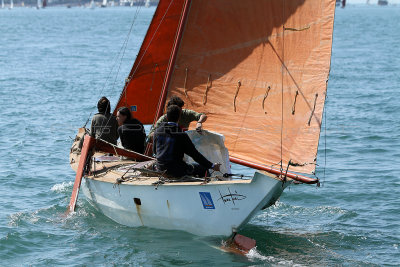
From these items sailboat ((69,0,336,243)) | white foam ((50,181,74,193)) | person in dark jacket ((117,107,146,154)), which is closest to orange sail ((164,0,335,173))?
sailboat ((69,0,336,243))

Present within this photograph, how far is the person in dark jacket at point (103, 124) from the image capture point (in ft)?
46.5

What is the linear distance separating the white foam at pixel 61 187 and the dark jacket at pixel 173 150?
4832mm

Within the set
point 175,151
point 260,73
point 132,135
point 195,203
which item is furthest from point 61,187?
point 260,73

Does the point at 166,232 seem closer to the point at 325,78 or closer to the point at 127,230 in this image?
the point at 127,230

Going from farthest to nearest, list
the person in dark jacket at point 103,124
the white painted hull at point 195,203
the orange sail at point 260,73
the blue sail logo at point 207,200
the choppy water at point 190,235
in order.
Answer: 1. the person in dark jacket at point 103,124
2. the orange sail at point 260,73
3. the choppy water at point 190,235
4. the blue sail logo at point 207,200
5. the white painted hull at point 195,203

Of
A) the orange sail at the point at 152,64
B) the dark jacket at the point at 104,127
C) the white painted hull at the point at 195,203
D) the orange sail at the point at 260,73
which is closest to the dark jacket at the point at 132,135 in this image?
the dark jacket at the point at 104,127

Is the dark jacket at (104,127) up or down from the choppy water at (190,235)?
up

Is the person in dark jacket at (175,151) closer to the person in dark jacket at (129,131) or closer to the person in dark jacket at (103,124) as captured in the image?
the person in dark jacket at (129,131)

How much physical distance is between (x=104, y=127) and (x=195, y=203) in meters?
3.43

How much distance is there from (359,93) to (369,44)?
84.9ft

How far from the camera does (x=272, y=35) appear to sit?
12.7m

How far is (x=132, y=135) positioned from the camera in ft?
44.9

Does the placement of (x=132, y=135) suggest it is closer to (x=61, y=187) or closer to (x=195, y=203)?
(x=195, y=203)

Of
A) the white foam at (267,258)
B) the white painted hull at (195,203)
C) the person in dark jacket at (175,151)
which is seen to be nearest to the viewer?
the white painted hull at (195,203)
